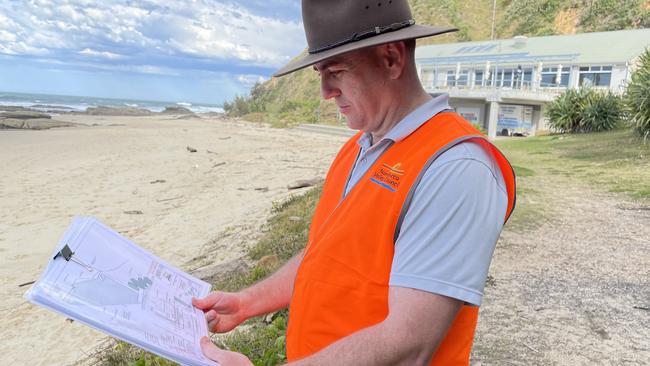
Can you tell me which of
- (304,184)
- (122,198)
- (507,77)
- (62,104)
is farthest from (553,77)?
(62,104)

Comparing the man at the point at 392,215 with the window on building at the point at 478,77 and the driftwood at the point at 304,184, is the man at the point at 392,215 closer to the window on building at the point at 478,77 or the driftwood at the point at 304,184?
the driftwood at the point at 304,184

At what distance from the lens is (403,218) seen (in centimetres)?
125

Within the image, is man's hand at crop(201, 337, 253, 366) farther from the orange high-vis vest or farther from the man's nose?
the man's nose

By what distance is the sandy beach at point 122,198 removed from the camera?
17.8ft

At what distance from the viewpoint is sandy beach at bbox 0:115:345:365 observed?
543 centimetres

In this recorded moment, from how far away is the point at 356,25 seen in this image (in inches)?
54.7

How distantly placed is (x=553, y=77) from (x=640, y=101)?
802 inches

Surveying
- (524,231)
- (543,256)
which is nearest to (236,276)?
(543,256)

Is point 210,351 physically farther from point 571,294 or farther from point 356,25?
point 571,294

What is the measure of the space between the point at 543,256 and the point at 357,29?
497cm

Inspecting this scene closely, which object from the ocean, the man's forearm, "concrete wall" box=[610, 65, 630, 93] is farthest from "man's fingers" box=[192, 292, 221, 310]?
the ocean

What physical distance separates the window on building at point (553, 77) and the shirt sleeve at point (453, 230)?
34260 mm

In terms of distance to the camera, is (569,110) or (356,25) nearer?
(356,25)

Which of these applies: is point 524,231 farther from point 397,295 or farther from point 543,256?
point 397,295
